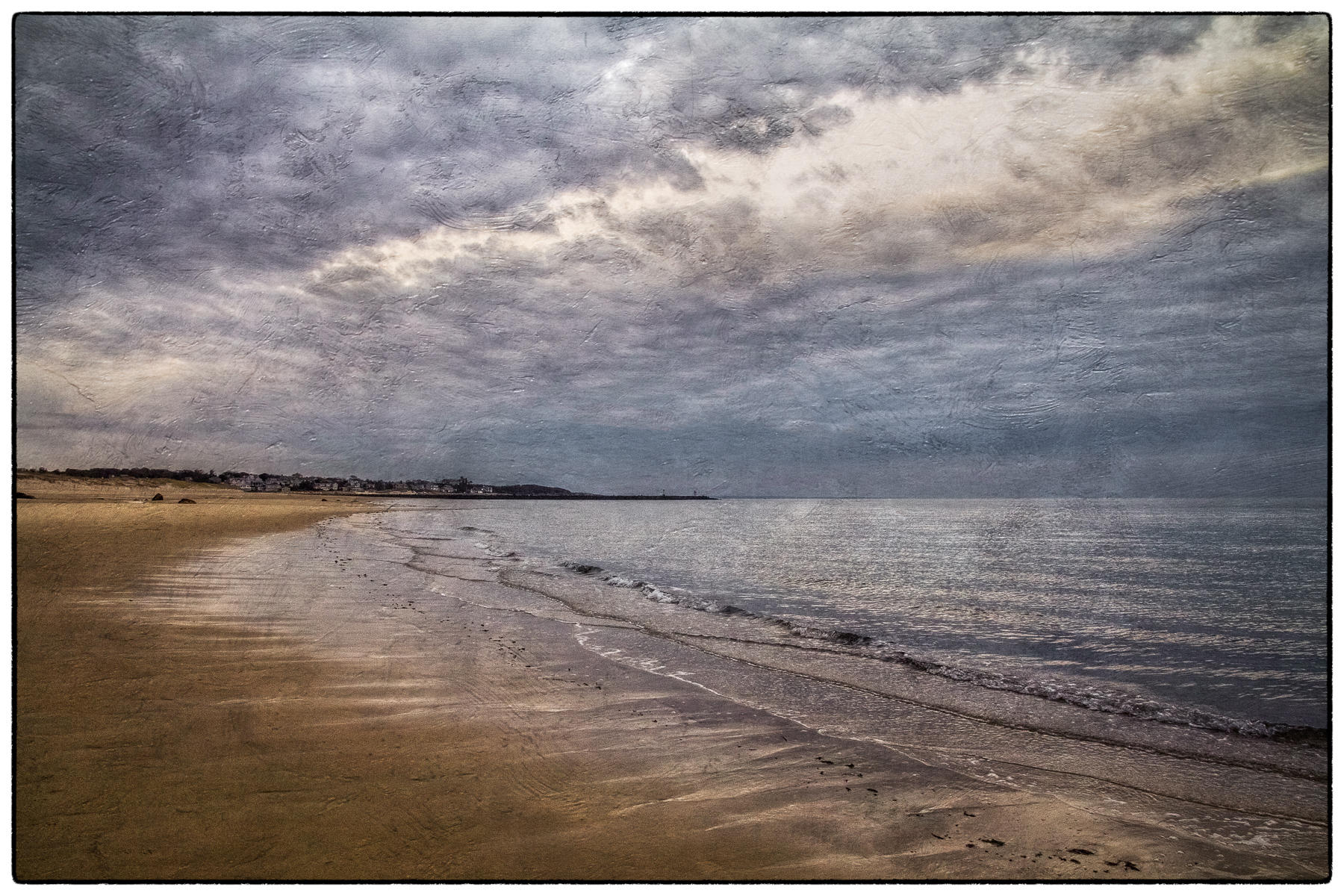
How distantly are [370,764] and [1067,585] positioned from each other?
3.07 meters

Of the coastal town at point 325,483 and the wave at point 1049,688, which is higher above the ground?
the coastal town at point 325,483

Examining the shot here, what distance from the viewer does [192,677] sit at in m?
3.18

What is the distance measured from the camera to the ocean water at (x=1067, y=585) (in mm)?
3078

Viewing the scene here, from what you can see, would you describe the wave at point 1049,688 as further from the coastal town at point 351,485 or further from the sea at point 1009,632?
the coastal town at point 351,485

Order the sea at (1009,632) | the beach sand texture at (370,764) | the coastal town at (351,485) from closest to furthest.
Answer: the beach sand texture at (370,764), the sea at (1009,632), the coastal town at (351,485)

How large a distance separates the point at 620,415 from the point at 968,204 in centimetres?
196

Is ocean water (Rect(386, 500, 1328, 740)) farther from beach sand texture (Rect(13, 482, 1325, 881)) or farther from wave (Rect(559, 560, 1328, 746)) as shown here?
beach sand texture (Rect(13, 482, 1325, 881))

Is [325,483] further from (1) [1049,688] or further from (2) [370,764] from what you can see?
(1) [1049,688]

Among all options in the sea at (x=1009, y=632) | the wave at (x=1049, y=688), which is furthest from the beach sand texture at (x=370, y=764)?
the wave at (x=1049, y=688)

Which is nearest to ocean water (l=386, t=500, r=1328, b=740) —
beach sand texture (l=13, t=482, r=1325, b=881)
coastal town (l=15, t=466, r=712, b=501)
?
coastal town (l=15, t=466, r=712, b=501)

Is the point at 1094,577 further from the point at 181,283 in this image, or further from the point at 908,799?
the point at 181,283

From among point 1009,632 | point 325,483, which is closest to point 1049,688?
point 1009,632

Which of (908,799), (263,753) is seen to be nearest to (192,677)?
(263,753)

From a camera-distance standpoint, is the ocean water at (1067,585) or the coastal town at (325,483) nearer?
the ocean water at (1067,585)
